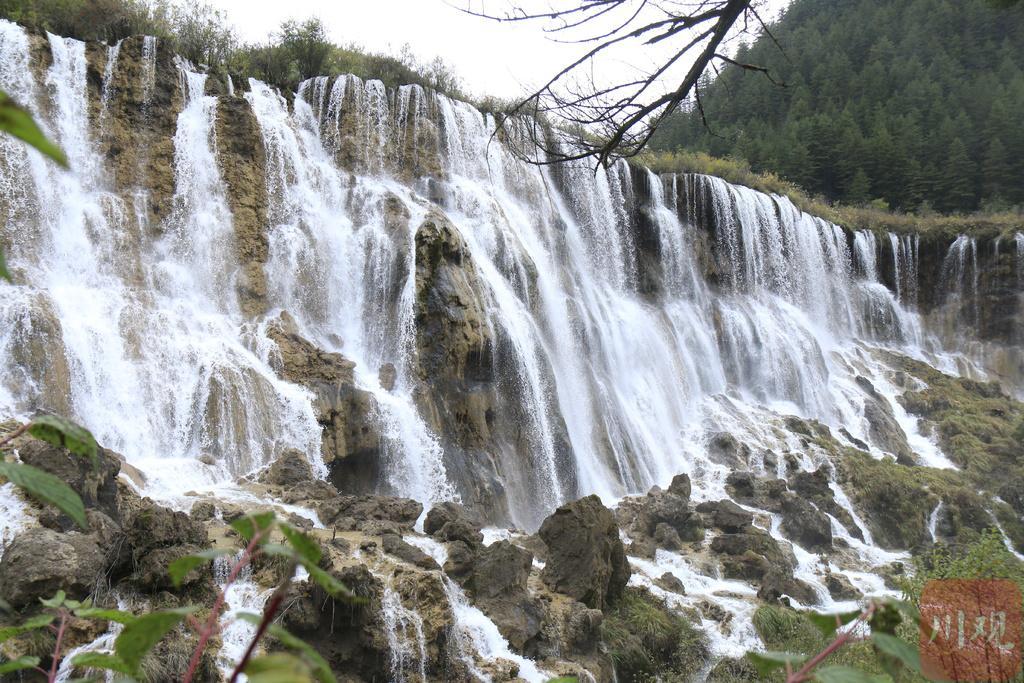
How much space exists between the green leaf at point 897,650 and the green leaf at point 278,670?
2.18 feet

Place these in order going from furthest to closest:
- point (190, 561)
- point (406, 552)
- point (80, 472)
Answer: point (406, 552) < point (80, 472) < point (190, 561)

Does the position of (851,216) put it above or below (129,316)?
below

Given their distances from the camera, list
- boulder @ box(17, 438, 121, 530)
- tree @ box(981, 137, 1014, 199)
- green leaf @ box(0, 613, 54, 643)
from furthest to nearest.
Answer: tree @ box(981, 137, 1014, 199) < boulder @ box(17, 438, 121, 530) < green leaf @ box(0, 613, 54, 643)

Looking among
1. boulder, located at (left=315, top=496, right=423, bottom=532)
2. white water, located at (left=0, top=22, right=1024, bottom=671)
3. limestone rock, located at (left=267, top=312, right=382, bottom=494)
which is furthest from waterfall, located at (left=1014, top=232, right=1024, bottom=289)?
boulder, located at (left=315, top=496, right=423, bottom=532)

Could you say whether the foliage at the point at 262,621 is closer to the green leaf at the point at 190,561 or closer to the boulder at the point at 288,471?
the green leaf at the point at 190,561

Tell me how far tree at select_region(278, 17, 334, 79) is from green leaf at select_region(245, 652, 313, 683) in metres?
21.7

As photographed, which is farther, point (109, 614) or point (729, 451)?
point (729, 451)

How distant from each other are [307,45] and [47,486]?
74.7 ft

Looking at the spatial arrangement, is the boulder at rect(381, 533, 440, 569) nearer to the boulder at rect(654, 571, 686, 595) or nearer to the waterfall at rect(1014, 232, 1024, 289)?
the boulder at rect(654, 571, 686, 595)

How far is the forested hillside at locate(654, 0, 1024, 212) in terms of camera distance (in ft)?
132

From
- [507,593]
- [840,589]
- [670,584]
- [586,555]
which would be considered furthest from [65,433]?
[840,589]

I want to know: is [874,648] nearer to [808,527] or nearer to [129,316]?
[129,316]

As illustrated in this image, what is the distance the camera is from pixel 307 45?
21062 millimetres

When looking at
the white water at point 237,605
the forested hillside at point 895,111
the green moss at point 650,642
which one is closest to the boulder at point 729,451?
the green moss at point 650,642
